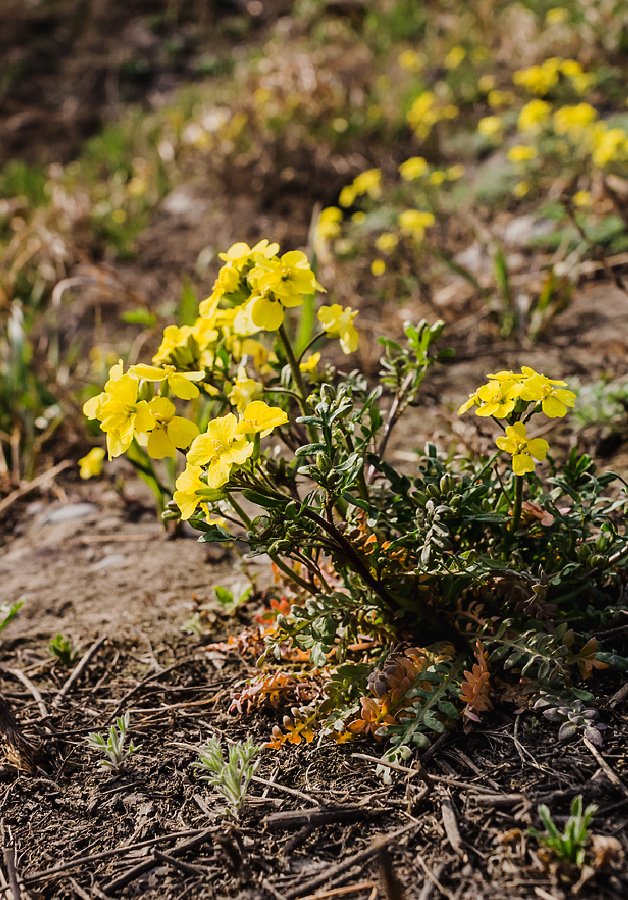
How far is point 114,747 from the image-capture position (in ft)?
4.70

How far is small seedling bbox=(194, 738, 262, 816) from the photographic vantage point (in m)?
1.26

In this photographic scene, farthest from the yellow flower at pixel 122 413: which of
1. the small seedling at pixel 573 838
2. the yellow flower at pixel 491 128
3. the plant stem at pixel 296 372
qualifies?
the yellow flower at pixel 491 128

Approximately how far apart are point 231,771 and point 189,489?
0.55 metres

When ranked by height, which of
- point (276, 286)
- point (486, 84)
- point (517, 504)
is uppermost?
point (276, 286)

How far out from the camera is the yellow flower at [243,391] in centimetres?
146

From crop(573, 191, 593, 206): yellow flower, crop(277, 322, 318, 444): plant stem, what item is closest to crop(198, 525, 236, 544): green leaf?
crop(277, 322, 318, 444): plant stem

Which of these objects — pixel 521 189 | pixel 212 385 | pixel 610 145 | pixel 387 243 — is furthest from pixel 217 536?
pixel 521 189

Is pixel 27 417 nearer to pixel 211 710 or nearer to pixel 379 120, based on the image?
pixel 211 710

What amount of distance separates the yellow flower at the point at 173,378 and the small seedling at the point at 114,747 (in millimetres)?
732

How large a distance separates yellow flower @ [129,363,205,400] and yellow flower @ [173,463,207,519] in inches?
6.0

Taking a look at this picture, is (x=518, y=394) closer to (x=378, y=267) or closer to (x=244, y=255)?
(x=244, y=255)

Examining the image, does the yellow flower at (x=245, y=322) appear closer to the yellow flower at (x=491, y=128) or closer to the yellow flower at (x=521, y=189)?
the yellow flower at (x=521, y=189)

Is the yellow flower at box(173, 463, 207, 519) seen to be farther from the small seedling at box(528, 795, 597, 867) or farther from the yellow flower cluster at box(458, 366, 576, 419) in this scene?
the small seedling at box(528, 795, 597, 867)

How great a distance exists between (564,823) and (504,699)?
0.27 metres
